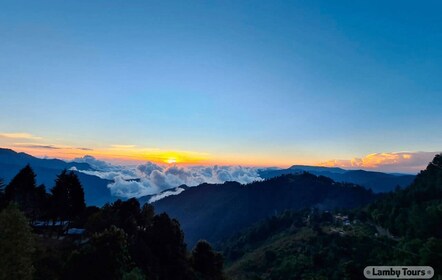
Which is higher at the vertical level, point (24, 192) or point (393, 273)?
point (24, 192)

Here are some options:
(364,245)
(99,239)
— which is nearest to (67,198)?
(99,239)

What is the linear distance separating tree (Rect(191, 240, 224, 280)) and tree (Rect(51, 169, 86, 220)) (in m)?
34.2

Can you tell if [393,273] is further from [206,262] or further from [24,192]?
[24,192]

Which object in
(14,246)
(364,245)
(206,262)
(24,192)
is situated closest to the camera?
(14,246)

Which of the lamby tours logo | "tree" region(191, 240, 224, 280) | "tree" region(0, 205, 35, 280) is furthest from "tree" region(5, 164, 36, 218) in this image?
the lamby tours logo

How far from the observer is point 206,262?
299 ft

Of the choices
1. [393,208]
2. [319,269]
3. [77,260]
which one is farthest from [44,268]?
[393,208]

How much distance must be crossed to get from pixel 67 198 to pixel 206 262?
41419mm

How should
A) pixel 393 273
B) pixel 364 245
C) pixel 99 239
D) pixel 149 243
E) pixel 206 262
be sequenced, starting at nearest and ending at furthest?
pixel 99 239 < pixel 393 273 < pixel 149 243 < pixel 206 262 < pixel 364 245

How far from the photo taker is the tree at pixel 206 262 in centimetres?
9025

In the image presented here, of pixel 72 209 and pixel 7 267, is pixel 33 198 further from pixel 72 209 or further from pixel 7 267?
pixel 7 267

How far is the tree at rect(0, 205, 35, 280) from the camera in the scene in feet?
116

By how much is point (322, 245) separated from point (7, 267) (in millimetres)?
151242

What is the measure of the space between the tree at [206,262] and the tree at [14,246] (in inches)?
2322
